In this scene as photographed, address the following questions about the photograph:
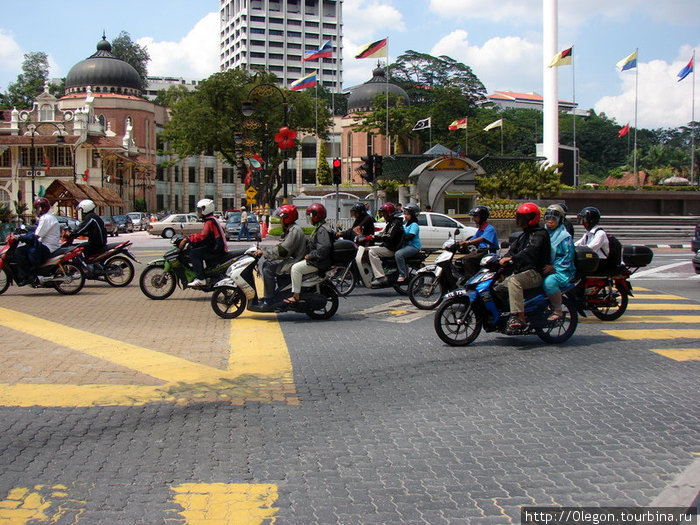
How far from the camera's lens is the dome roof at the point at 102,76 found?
7456 cm

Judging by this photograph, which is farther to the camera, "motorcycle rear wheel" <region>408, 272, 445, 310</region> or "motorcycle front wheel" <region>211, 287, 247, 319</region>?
"motorcycle rear wheel" <region>408, 272, 445, 310</region>

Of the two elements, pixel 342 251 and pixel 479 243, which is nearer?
pixel 342 251

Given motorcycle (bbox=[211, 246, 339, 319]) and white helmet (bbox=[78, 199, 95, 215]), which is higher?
white helmet (bbox=[78, 199, 95, 215])

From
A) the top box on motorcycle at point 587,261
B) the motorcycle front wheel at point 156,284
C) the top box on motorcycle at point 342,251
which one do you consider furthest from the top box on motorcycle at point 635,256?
the motorcycle front wheel at point 156,284

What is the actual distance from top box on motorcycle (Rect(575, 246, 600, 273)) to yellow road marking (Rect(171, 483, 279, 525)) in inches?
256

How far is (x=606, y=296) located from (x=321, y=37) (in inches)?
4932

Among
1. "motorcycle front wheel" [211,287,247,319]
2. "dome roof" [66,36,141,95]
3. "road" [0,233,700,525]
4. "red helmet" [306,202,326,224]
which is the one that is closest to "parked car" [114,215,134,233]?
"dome roof" [66,36,141,95]

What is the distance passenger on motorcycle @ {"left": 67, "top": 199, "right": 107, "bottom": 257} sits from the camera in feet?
43.1

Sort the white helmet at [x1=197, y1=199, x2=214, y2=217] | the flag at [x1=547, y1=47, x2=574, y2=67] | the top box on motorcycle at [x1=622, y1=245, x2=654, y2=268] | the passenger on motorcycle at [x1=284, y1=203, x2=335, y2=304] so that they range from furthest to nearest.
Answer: the flag at [x1=547, y1=47, x2=574, y2=67] → the white helmet at [x1=197, y1=199, x2=214, y2=217] → the top box on motorcycle at [x1=622, y1=245, x2=654, y2=268] → the passenger on motorcycle at [x1=284, y1=203, x2=335, y2=304]

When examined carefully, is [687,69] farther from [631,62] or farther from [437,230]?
[437,230]

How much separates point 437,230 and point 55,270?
1385 cm

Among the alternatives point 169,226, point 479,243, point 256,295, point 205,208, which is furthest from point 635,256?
point 169,226

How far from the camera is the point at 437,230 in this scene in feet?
77.6

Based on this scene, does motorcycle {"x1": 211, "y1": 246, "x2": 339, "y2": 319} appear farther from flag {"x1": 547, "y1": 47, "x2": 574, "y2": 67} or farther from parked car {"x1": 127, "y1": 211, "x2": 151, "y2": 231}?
parked car {"x1": 127, "y1": 211, "x2": 151, "y2": 231}
